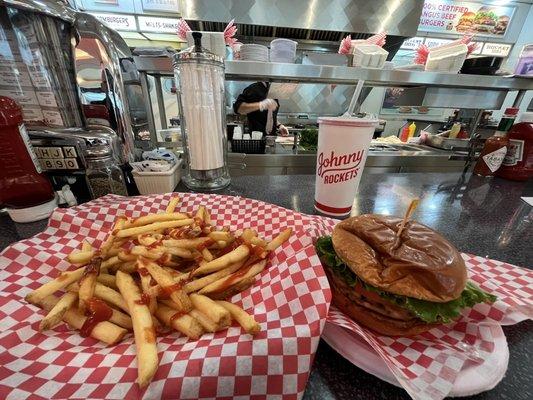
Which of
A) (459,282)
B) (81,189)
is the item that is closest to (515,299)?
(459,282)

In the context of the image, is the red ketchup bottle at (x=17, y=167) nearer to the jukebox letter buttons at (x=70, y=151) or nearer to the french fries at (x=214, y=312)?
the jukebox letter buttons at (x=70, y=151)

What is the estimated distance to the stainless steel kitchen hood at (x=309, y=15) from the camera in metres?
3.89

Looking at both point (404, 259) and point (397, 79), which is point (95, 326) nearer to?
point (404, 259)

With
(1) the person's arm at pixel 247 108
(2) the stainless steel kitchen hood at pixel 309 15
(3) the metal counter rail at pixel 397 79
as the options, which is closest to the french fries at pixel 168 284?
(3) the metal counter rail at pixel 397 79

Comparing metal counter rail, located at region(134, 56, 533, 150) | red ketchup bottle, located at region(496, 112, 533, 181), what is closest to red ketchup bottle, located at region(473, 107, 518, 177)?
red ketchup bottle, located at region(496, 112, 533, 181)

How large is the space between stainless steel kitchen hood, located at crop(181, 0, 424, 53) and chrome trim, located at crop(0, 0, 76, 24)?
3.50m

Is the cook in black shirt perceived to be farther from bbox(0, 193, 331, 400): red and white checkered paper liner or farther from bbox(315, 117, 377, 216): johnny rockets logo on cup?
Result: bbox(0, 193, 331, 400): red and white checkered paper liner

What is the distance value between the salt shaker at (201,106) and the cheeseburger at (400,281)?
101 cm

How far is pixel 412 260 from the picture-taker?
0.63 m

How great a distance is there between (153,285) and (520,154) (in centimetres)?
273

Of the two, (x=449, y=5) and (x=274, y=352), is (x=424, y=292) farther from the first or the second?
(x=449, y=5)

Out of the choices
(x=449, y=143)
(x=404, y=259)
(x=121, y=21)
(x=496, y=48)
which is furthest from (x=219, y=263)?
(x=496, y=48)

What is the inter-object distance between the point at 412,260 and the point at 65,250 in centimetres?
117

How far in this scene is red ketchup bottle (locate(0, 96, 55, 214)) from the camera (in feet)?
3.14
